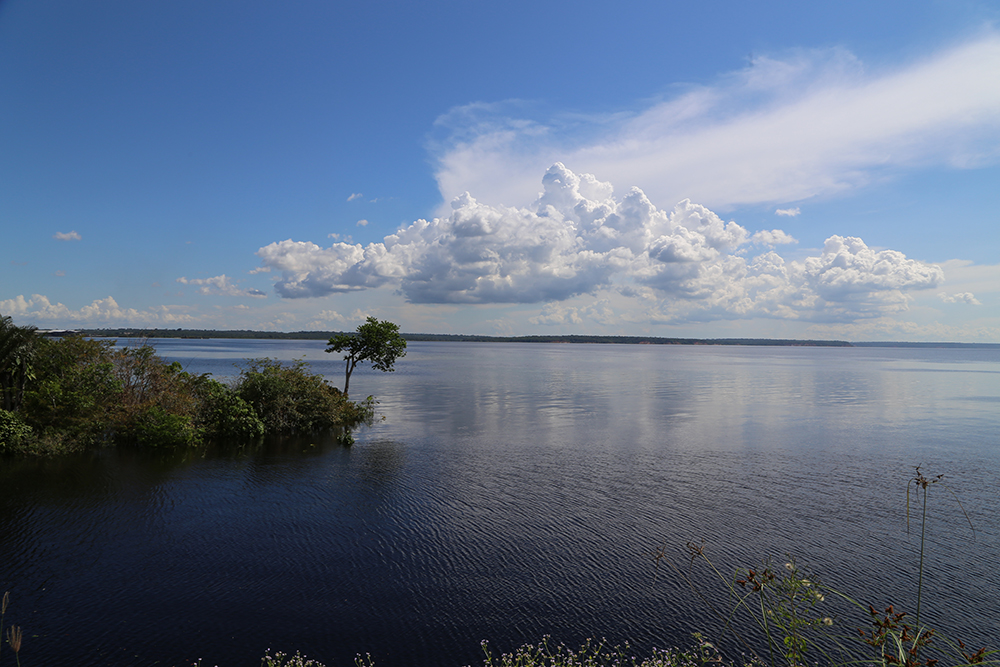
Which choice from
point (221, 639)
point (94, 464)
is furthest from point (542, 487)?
point (94, 464)

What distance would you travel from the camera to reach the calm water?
1550 cm

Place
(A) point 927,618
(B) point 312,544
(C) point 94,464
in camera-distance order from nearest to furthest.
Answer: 1. (A) point 927,618
2. (B) point 312,544
3. (C) point 94,464

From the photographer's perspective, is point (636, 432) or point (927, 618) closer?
point (927, 618)

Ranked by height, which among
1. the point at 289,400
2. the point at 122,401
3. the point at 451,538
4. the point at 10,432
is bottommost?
the point at 451,538

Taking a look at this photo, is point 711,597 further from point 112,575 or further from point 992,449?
point 992,449

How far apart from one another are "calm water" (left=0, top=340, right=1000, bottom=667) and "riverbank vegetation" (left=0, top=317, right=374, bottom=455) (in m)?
3.21

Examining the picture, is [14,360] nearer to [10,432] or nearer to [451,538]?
[10,432]

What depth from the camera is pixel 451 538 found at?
72.0 feet

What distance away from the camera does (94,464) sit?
106 feet

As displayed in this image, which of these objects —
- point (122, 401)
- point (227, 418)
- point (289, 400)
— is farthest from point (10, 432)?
point (289, 400)

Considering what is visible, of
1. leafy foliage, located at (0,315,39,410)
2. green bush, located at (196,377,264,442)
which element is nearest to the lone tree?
green bush, located at (196,377,264,442)

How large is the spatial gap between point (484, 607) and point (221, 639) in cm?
744

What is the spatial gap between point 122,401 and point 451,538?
30.9 metres

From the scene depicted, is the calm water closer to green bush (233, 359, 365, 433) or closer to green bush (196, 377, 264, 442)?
green bush (196, 377, 264, 442)
